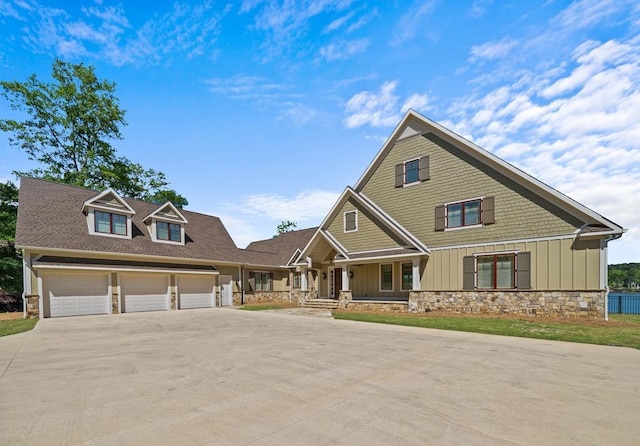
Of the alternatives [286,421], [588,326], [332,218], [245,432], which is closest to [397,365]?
[286,421]

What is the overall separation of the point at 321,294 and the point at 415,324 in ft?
40.9

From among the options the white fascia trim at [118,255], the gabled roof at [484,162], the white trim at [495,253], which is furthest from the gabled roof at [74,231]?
the white trim at [495,253]

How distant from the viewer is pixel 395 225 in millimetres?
18234

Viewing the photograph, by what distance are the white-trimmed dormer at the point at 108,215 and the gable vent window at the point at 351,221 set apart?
13.6 metres

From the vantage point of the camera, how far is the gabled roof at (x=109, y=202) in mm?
19220

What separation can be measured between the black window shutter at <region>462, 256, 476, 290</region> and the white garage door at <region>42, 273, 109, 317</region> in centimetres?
1919

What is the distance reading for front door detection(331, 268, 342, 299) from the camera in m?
23.1

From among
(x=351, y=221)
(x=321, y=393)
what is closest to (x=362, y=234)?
(x=351, y=221)

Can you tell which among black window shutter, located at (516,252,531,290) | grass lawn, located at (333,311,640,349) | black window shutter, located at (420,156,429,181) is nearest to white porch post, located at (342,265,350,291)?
grass lawn, located at (333,311,640,349)

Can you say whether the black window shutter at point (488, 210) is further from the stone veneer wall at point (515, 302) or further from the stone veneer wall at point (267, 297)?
the stone veneer wall at point (267, 297)

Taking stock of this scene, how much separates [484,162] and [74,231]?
2237cm

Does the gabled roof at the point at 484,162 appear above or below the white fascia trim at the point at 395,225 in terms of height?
above

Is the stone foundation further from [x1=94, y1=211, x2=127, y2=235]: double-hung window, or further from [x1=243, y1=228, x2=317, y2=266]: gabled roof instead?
[x1=243, y1=228, x2=317, y2=266]: gabled roof

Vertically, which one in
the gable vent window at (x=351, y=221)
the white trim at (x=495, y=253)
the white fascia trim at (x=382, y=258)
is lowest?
the white fascia trim at (x=382, y=258)
